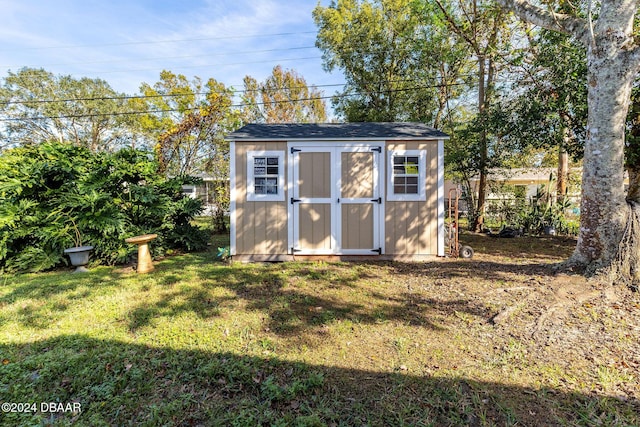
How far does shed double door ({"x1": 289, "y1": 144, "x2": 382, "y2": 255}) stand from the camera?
5.64m

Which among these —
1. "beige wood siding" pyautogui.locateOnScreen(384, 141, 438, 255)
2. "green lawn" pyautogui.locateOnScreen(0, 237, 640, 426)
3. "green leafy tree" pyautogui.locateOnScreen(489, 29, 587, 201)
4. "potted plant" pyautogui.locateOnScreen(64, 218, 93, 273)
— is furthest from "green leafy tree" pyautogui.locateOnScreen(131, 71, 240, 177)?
"green leafy tree" pyautogui.locateOnScreen(489, 29, 587, 201)

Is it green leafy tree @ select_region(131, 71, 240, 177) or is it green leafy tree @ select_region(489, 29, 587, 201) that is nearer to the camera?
green leafy tree @ select_region(489, 29, 587, 201)

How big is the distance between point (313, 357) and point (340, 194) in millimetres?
3623

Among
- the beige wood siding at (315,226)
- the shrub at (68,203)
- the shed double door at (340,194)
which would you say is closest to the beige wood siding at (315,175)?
the shed double door at (340,194)

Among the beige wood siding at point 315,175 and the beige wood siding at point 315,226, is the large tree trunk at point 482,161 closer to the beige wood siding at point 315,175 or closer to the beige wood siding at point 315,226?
the beige wood siding at point 315,175

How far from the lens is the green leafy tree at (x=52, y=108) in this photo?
63.0 feet

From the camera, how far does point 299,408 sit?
191 centimetres

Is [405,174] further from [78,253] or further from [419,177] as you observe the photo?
[78,253]

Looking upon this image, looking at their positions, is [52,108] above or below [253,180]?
above

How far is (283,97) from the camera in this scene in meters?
18.5

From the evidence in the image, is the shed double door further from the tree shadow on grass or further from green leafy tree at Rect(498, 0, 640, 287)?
the tree shadow on grass

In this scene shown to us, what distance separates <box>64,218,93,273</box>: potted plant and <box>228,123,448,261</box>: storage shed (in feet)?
8.58

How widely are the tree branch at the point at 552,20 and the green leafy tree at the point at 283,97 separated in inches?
564

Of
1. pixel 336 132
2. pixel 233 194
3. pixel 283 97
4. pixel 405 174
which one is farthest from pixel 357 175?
pixel 283 97
